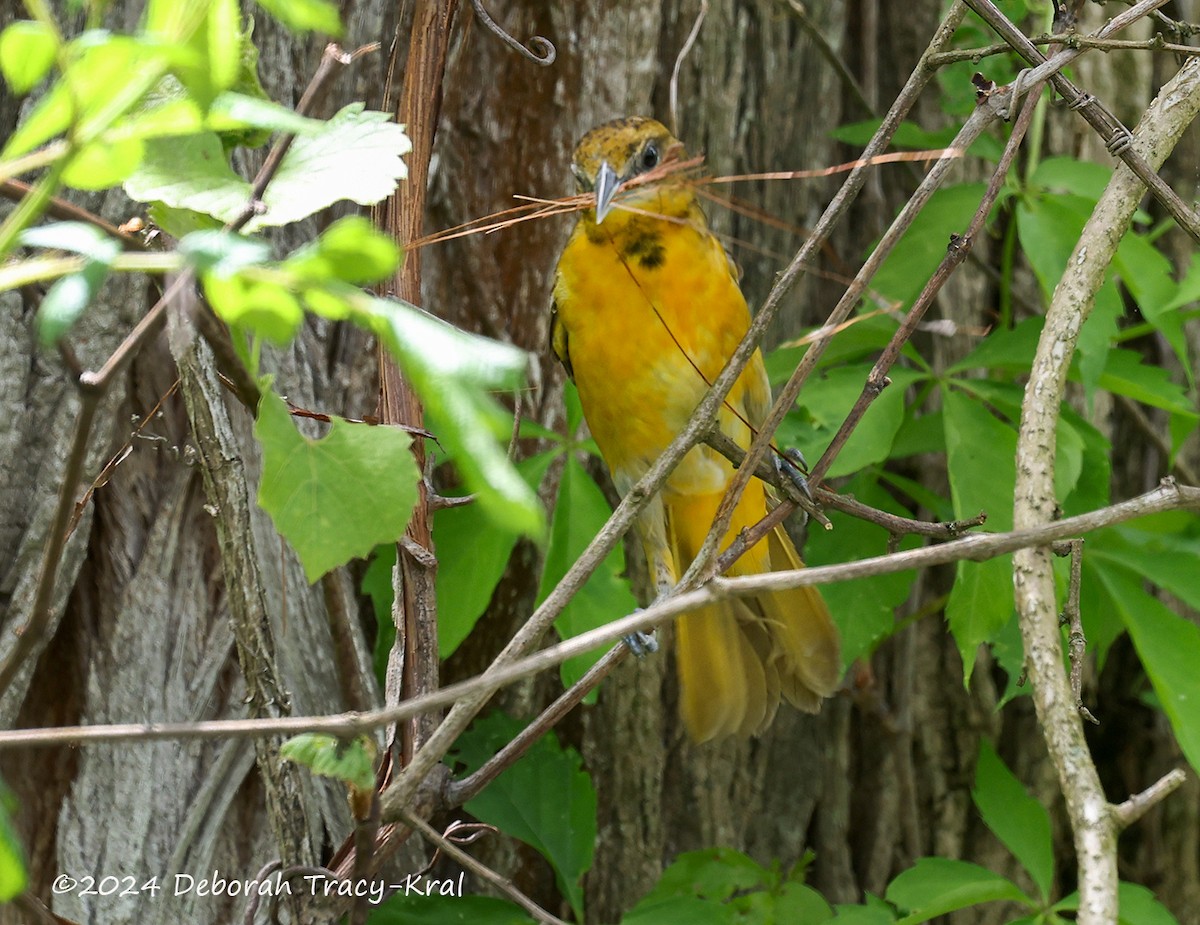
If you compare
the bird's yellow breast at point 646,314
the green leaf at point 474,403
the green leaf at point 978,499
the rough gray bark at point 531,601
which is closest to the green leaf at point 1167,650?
the green leaf at point 978,499

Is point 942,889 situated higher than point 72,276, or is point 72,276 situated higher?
point 72,276

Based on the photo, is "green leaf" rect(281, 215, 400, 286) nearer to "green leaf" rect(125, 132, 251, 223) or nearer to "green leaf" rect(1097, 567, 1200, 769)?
"green leaf" rect(125, 132, 251, 223)

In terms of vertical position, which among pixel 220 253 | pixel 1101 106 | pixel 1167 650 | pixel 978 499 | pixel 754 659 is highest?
pixel 1101 106

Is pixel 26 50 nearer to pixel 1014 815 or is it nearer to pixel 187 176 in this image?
pixel 187 176

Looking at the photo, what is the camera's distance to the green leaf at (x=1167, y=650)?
1.92m

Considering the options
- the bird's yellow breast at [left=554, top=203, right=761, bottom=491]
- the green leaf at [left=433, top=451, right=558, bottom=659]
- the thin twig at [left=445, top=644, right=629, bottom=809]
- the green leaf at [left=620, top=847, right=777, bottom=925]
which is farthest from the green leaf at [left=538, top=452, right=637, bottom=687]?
the green leaf at [left=620, top=847, right=777, bottom=925]

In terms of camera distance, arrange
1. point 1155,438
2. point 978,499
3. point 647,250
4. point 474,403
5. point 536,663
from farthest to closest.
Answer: point 1155,438
point 647,250
point 978,499
point 536,663
point 474,403

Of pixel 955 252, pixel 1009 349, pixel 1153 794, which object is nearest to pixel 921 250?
pixel 1009 349

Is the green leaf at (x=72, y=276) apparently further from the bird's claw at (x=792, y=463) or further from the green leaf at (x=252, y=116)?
the bird's claw at (x=792, y=463)

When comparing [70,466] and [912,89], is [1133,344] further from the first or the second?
[70,466]

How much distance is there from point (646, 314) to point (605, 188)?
33 centimetres

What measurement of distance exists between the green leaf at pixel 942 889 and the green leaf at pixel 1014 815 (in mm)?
159

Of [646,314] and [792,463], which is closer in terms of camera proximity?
[792,463]

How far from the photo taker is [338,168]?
3.20 ft
